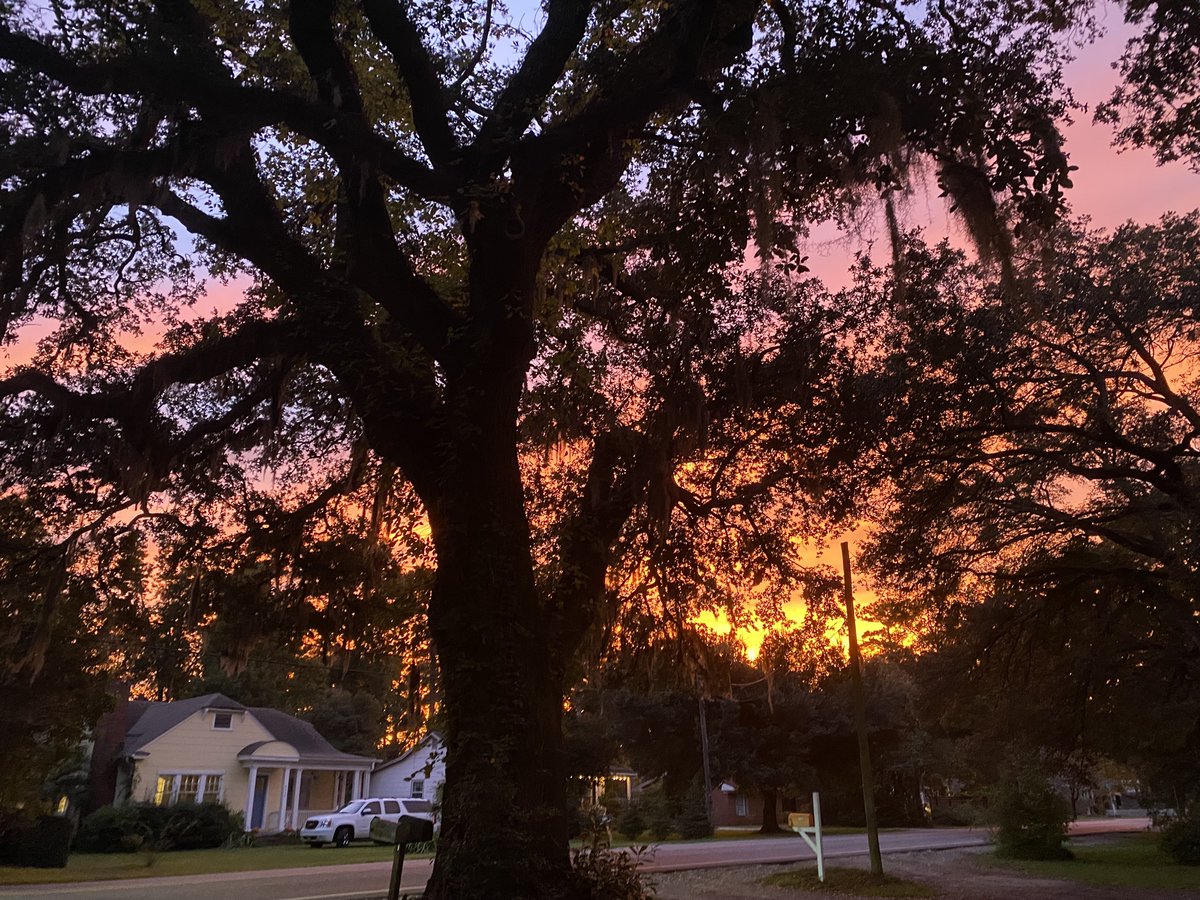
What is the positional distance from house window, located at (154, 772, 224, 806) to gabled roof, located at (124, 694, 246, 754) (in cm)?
144

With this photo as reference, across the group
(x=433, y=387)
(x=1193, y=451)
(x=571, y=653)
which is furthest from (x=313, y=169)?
(x=1193, y=451)

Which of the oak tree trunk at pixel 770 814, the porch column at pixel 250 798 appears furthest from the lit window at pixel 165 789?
the oak tree trunk at pixel 770 814

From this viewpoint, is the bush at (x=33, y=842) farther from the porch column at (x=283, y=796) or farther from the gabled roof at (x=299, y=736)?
the gabled roof at (x=299, y=736)

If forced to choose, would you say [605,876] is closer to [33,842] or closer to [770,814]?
[33,842]

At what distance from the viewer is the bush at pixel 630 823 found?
1398 inches

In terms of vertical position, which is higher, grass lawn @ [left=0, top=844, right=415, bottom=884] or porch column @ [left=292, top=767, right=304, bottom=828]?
porch column @ [left=292, top=767, right=304, bottom=828]

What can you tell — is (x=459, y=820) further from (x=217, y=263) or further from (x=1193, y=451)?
(x=1193, y=451)

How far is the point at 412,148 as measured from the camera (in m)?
9.24

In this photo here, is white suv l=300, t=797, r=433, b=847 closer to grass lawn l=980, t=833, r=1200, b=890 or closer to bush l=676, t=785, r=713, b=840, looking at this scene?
bush l=676, t=785, r=713, b=840

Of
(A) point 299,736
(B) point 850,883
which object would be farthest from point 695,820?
(B) point 850,883

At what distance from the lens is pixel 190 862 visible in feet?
68.3

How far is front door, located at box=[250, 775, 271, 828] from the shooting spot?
32.6 m

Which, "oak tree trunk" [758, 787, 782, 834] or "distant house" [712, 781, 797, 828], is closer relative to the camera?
"oak tree trunk" [758, 787, 782, 834]

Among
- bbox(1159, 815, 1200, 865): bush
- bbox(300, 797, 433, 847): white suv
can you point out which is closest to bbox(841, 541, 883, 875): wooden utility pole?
bbox(1159, 815, 1200, 865): bush
